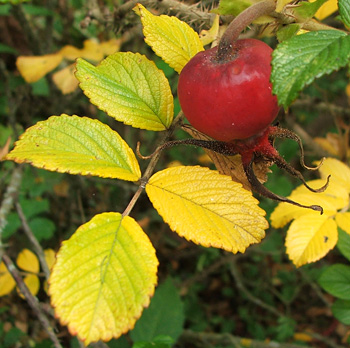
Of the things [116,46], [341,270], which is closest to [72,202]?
[116,46]

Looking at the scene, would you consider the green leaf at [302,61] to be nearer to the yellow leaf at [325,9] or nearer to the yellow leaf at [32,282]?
the yellow leaf at [325,9]

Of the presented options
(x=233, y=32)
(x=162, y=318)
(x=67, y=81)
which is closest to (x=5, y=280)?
(x=162, y=318)

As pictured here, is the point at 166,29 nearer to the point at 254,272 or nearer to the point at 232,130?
the point at 232,130

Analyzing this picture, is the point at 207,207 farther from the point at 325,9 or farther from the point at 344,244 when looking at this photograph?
the point at 325,9

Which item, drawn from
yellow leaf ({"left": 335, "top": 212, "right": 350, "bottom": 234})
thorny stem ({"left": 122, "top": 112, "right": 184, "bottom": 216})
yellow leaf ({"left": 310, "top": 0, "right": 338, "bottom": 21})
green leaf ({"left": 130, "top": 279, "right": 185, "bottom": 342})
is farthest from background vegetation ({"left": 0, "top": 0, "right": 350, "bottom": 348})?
thorny stem ({"left": 122, "top": 112, "right": 184, "bottom": 216})

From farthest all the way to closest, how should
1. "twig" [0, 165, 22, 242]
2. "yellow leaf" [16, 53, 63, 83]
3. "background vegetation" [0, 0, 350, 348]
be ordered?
"background vegetation" [0, 0, 350, 348] < "yellow leaf" [16, 53, 63, 83] < "twig" [0, 165, 22, 242]

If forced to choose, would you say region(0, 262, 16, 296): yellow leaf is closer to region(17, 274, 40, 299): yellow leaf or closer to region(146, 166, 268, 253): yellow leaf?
region(17, 274, 40, 299): yellow leaf
